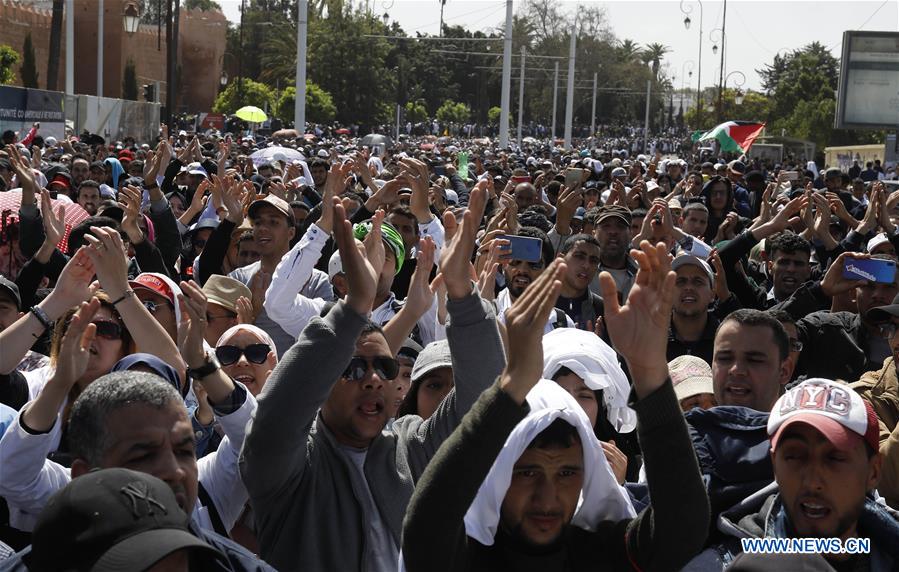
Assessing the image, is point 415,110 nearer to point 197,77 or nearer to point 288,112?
point 197,77

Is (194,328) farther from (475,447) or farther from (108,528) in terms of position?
(108,528)

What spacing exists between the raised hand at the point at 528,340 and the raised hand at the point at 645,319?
135mm

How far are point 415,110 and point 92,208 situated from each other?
63.4m

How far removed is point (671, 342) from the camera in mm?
6191

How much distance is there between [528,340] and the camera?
8.71ft

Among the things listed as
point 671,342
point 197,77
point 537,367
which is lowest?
point 671,342

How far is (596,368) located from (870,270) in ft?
9.89

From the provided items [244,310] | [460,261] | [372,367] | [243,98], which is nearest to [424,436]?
[372,367]

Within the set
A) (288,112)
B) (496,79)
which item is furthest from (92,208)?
(496,79)

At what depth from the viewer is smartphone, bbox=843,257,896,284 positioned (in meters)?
6.54

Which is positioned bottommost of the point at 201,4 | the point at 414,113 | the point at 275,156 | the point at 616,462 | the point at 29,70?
the point at 616,462

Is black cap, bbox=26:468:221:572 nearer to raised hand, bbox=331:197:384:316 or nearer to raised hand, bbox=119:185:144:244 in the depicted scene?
raised hand, bbox=331:197:384:316

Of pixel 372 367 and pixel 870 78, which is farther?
pixel 870 78

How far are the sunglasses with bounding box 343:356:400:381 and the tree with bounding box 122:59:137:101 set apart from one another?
60995 millimetres
